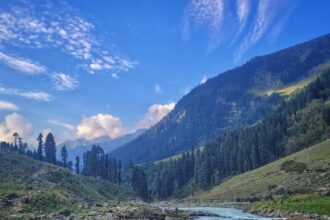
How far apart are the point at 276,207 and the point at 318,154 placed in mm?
58769

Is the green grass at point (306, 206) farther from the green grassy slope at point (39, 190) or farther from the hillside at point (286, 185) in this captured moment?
the green grassy slope at point (39, 190)

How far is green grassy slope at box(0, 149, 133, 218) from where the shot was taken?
3093 inches

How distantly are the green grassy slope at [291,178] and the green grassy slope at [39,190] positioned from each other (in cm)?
4929

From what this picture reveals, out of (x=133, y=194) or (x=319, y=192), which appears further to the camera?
(x=133, y=194)

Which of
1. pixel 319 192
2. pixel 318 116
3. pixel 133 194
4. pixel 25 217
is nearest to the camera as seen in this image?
pixel 25 217

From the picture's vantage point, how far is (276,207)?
8306cm

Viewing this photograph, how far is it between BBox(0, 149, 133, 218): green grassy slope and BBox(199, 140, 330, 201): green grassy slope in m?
49.3

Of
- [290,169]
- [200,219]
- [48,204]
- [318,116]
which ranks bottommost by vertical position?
[200,219]

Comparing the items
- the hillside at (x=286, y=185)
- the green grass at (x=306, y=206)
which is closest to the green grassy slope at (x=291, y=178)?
the hillside at (x=286, y=185)

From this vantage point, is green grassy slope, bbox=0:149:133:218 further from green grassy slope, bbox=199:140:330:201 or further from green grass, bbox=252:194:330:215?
green grassy slope, bbox=199:140:330:201

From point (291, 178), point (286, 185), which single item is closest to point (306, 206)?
point (286, 185)

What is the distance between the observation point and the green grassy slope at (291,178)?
366ft

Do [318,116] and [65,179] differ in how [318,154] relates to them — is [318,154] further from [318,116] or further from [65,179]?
[65,179]

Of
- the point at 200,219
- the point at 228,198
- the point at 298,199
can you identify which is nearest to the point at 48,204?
the point at 200,219
